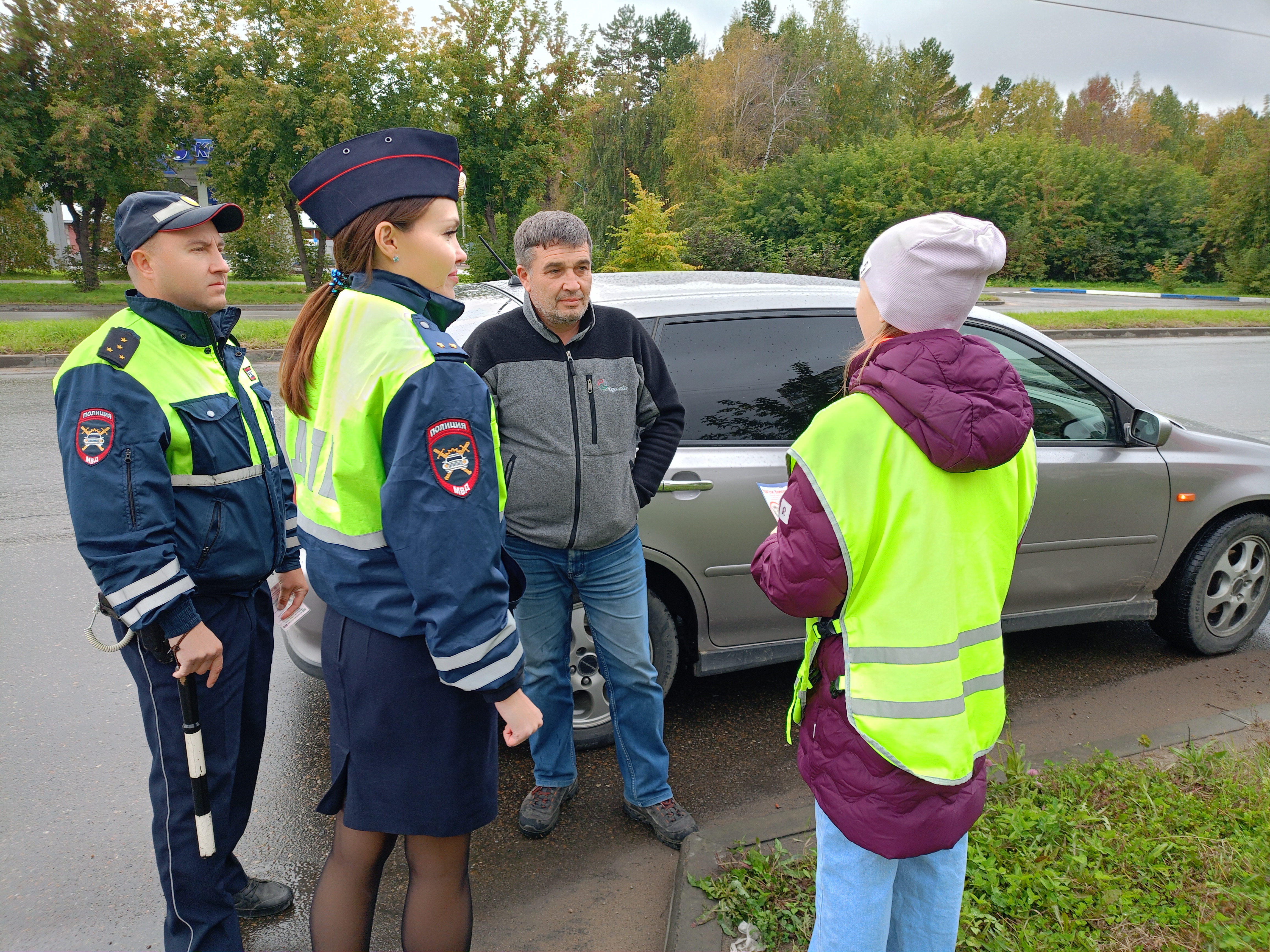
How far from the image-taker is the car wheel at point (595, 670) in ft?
11.3

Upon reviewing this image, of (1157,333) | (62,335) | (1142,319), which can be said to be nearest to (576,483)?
(62,335)

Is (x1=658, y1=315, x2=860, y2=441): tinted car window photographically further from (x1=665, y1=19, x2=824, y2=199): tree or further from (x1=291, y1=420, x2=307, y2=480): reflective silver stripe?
(x1=665, y1=19, x2=824, y2=199): tree

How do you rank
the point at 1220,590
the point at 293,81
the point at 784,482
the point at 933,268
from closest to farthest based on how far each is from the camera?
the point at 933,268
the point at 784,482
the point at 1220,590
the point at 293,81

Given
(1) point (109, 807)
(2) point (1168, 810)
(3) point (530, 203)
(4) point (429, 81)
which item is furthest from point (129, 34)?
(2) point (1168, 810)

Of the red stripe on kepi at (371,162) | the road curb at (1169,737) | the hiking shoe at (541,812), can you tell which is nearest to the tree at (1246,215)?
the road curb at (1169,737)

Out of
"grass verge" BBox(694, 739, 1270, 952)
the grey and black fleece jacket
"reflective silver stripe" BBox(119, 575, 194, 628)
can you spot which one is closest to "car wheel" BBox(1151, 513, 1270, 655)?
"grass verge" BBox(694, 739, 1270, 952)

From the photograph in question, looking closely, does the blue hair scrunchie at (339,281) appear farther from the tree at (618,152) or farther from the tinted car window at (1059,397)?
the tree at (618,152)

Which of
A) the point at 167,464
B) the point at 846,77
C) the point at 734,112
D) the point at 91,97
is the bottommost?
the point at 167,464

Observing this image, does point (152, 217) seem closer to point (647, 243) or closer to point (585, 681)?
point (585, 681)

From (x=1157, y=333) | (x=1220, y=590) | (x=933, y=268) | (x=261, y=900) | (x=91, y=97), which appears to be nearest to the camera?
(x=933, y=268)

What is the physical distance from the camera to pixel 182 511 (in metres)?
2.21

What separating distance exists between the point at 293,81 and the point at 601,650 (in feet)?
96.4

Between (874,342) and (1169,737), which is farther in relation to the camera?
(1169,737)

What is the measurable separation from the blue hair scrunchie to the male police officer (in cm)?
57
